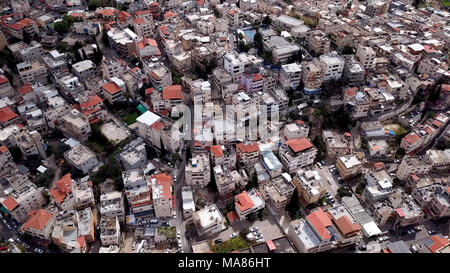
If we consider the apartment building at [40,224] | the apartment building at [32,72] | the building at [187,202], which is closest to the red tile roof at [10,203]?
the apartment building at [40,224]

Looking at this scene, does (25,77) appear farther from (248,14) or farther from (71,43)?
(248,14)

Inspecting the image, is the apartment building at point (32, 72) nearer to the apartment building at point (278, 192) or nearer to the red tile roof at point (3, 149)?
the red tile roof at point (3, 149)

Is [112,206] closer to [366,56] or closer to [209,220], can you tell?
[209,220]

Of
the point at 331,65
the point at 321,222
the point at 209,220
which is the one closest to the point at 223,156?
the point at 209,220

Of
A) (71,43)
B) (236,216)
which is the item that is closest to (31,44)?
(71,43)

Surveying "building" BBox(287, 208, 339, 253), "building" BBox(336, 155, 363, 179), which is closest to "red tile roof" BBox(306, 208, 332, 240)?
"building" BBox(287, 208, 339, 253)
